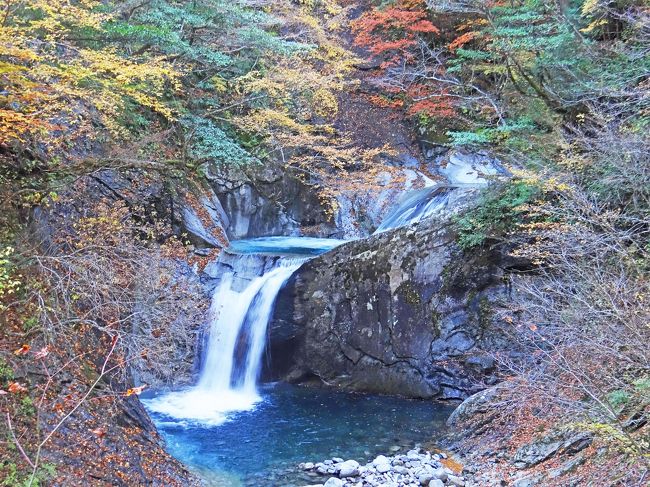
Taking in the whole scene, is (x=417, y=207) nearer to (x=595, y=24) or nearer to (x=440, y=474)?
(x=595, y=24)

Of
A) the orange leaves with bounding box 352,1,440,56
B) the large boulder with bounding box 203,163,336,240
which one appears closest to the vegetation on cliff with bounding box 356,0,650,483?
the large boulder with bounding box 203,163,336,240

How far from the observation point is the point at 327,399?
9500mm

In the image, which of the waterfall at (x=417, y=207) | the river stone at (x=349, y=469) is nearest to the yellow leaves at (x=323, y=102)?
the waterfall at (x=417, y=207)

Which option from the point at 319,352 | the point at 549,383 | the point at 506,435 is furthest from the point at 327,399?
the point at 549,383

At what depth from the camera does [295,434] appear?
25.8 feet

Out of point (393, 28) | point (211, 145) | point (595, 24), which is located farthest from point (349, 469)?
point (393, 28)

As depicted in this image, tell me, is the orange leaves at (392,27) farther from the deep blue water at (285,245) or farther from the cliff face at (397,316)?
the cliff face at (397,316)

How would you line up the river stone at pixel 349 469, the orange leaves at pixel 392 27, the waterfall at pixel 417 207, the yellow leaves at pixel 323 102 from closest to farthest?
the river stone at pixel 349 469 → the waterfall at pixel 417 207 → the yellow leaves at pixel 323 102 → the orange leaves at pixel 392 27

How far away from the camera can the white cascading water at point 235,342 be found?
9594 mm

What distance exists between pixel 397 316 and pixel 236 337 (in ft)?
11.0

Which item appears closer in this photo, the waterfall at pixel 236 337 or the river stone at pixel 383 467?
the river stone at pixel 383 467

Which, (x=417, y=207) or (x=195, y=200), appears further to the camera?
(x=417, y=207)

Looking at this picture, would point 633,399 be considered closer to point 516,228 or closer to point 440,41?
point 516,228

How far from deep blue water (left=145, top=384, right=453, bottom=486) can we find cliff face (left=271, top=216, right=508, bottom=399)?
1.79ft
